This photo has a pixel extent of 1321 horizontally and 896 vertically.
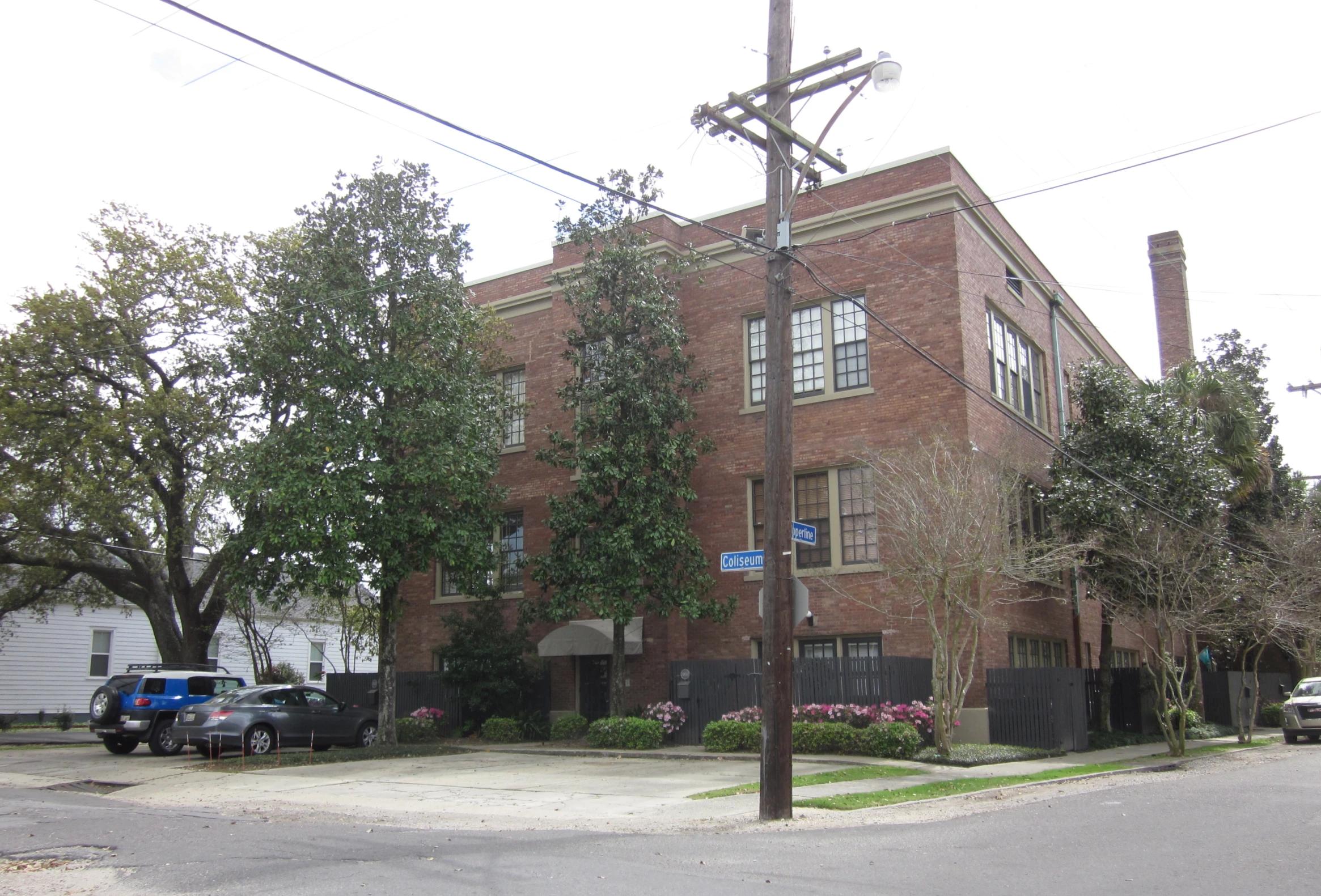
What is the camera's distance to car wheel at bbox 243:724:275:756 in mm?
19547

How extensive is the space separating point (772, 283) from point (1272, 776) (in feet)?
36.6

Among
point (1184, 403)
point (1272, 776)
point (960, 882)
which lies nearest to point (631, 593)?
point (1272, 776)

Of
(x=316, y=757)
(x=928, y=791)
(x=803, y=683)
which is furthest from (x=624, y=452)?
(x=928, y=791)

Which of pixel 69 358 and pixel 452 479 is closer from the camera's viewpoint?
pixel 452 479

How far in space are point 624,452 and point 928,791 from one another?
9.59 meters

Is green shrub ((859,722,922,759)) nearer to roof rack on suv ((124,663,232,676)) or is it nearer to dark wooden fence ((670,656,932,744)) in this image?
dark wooden fence ((670,656,932,744))

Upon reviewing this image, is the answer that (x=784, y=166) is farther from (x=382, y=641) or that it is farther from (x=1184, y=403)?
(x=1184, y=403)

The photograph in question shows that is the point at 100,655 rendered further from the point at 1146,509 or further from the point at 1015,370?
the point at 1146,509

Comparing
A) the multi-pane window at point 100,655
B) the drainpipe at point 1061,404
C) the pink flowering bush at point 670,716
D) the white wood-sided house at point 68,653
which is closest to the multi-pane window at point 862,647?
the pink flowering bush at point 670,716

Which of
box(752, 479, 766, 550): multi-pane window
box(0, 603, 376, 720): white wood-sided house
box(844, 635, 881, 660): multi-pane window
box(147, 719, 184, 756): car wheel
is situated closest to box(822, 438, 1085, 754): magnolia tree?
box(844, 635, 881, 660): multi-pane window

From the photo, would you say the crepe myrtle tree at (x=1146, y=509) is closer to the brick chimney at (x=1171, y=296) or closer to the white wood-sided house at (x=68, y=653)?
the brick chimney at (x=1171, y=296)

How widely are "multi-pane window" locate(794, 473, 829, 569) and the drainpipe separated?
→ 6.50 m

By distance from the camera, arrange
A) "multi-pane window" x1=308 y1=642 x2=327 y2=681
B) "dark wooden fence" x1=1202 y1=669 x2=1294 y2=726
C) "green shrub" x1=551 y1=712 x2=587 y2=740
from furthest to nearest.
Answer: "multi-pane window" x1=308 y1=642 x2=327 y2=681
"dark wooden fence" x1=1202 y1=669 x2=1294 y2=726
"green shrub" x1=551 y1=712 x2=587 y2=740

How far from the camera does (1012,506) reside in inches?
837
